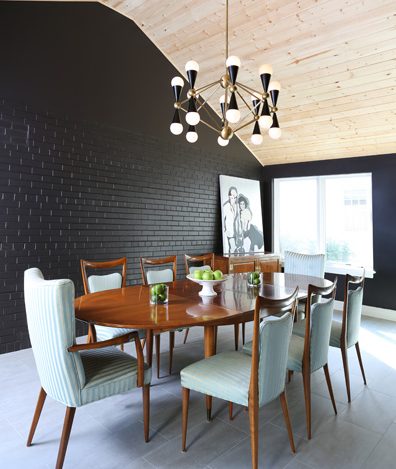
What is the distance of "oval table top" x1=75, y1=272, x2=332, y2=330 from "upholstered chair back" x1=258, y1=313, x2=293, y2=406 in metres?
0.34

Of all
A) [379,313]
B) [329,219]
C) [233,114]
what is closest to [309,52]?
[233,114]

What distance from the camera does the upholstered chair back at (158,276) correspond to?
352 centimetres

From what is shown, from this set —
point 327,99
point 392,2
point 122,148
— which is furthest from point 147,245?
point 392,2

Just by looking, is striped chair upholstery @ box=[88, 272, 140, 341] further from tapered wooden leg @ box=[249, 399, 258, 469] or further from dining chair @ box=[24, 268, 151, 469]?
tapered wooden leg @ box=[249, 399, 258, 469]

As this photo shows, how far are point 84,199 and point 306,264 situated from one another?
8.92 ft

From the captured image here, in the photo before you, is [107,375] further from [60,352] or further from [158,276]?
[158,276]

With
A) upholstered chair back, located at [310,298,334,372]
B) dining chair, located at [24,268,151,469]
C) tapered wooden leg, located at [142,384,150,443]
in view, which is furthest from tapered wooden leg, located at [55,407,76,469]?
upholstered chair back, located at [310,298,334,372]

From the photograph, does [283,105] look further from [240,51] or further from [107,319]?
[107,319]

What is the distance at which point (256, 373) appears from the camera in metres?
1.81

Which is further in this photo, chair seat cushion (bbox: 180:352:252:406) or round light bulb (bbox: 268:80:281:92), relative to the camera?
round light bulb (bbox: 268:80:281:92)

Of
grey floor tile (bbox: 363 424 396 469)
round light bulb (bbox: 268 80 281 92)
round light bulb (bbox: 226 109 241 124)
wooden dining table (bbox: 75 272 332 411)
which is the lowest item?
grey floor tile (bbox: 363 424 396 469)

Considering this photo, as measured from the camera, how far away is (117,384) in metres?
1.96

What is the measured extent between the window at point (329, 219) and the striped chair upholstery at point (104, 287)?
3.68 meters

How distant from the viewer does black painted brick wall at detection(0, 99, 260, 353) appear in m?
→ 3.53
